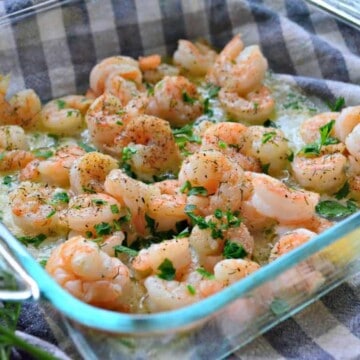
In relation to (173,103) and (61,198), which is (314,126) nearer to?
(173,103)

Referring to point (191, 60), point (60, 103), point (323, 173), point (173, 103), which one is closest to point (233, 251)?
point (323, 173)

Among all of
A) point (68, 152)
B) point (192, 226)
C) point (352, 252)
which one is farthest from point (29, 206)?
point (352, 252)

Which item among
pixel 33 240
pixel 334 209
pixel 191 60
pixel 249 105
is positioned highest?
pixel 191 60

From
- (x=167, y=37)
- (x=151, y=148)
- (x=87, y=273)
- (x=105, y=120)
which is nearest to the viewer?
(x=87, y=273)

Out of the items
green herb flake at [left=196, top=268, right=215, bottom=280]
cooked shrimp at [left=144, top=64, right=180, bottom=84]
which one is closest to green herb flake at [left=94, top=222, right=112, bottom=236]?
green herb flake at [left=196, top=268, right=215, bottom=280]

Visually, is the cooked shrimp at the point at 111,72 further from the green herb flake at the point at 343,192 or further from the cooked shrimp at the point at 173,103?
the green herb flake at the point at 343,192

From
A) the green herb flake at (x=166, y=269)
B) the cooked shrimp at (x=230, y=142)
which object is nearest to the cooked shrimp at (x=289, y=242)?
the green herb flake at (x=166, y=269)
